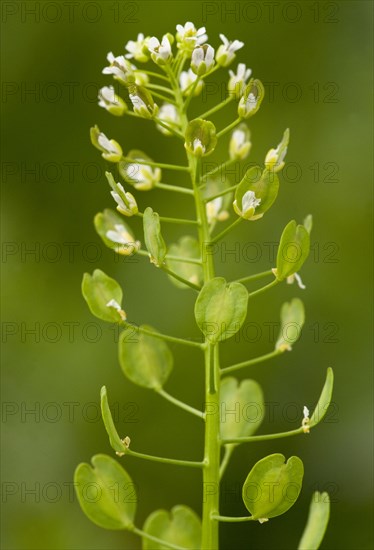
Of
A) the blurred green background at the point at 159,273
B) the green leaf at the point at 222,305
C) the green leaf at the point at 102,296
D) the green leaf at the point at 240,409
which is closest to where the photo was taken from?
the green leaf at the point at 222,305

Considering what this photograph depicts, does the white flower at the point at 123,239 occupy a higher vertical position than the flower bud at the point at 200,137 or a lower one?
lower

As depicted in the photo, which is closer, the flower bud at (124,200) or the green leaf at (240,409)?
the flower bud at (124,200)

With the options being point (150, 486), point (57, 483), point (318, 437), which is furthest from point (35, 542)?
point (318, 437)

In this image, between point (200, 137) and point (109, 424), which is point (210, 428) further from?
point (200, 137)

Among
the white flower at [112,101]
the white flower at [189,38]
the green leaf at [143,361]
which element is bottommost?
the green leaf at [143,361]

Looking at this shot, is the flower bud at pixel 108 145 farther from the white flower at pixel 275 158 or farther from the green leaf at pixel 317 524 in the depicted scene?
the green leaf at pixel 317 524

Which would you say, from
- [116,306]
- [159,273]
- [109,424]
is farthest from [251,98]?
[159,273]

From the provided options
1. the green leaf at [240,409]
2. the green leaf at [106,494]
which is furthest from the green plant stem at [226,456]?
the green leaf at [106,494]
